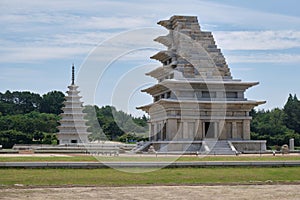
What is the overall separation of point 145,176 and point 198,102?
97.7ft

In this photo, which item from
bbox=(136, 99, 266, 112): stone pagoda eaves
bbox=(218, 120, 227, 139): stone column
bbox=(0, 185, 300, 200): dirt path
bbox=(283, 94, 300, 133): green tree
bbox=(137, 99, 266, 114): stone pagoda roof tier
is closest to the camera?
bbox=(0, 185, 300, 200): dirt path

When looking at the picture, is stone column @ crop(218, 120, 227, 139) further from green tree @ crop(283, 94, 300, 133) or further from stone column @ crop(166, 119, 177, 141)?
green tree @ crop(283, 94, 300, 133)

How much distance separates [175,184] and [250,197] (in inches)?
193

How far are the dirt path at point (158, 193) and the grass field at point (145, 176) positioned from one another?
1.73 m

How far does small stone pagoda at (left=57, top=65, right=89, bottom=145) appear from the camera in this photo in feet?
247

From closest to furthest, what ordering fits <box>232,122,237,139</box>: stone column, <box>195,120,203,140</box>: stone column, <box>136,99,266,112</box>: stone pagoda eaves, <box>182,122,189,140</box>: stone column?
<box>136,99,266,112</box>: stone pagoda eaves
<box>182,122,189,140</box>: stone column
<box>195,120,203,140</box>: stone column
<box>232,122,237,139</box>: stone column

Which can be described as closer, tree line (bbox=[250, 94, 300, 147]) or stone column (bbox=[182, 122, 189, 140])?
Answer: stone column (bbox=[182, 122, 189, 140])

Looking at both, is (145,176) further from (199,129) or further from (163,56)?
(163,56)

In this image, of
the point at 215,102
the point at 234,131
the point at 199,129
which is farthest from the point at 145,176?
the point at 234,131

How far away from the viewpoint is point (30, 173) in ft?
89.5

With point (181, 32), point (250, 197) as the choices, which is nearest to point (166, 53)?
point (181, 32)

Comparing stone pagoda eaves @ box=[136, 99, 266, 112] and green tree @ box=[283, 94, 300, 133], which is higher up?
green tree @ box=[283, 94, 300, 133]

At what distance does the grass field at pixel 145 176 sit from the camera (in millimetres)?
25075

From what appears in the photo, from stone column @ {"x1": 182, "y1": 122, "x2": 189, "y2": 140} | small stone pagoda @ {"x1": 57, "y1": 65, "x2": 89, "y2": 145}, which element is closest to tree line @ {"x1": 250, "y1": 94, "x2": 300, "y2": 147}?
small stone pagoda @ {"x1": 57, "y1": 65, "x2": 89, "y2": 145}
